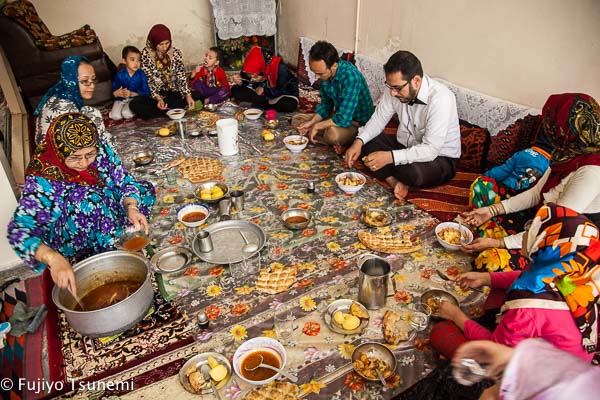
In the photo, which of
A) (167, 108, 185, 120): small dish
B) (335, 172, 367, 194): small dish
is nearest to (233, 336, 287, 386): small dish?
(335, 172, 367, 194): small dish

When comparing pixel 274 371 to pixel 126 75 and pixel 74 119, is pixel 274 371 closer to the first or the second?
pixel 74 119

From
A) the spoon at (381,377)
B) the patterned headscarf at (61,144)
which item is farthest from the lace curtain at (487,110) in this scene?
the patterned headscarf at (61,144)

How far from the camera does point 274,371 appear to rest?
62.0 inches

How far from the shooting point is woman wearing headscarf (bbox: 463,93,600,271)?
6.27 ft

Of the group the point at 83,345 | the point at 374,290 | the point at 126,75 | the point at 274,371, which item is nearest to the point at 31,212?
the point at 83,345

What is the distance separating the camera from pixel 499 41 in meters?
3.32

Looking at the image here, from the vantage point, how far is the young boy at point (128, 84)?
472 cm

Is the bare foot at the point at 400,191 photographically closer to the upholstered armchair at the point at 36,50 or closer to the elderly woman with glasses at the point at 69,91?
the elderly woman with glasses at the point at 69,91

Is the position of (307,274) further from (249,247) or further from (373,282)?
(373,282)

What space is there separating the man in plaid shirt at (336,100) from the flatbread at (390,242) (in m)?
1.40

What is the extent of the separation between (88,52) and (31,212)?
4.17 metres

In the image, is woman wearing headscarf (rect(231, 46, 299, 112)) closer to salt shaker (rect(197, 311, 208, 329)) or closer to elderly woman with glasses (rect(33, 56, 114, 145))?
elderly woman with glasses (rect(33, 56, 114, 145))

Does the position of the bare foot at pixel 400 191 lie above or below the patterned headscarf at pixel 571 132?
below

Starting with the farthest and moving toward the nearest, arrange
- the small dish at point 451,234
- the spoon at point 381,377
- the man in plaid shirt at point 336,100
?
the man in plaid shirt at point 336,100, the small dish at point 451,234, the spoon at point 381,377
